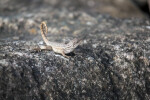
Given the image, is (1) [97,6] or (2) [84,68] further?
(1) [97,6]

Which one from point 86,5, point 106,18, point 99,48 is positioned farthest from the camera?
point 86,5

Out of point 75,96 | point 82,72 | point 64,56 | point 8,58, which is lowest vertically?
point 75,96

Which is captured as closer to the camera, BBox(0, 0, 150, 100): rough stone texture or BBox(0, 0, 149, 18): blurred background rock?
BBox(0, 0, 150, 100): rough stone texture

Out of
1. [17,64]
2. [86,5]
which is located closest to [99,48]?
[17,64]

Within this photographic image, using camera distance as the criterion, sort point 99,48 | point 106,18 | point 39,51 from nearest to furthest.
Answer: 1. point 39,51
2. point 99,48
3. point 106,18

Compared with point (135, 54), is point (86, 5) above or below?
above

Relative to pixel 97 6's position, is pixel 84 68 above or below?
below

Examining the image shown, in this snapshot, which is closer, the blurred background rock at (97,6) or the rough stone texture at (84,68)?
the rough stone texture at (84,68)

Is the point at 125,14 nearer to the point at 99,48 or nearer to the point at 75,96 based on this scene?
the point at 99,48
